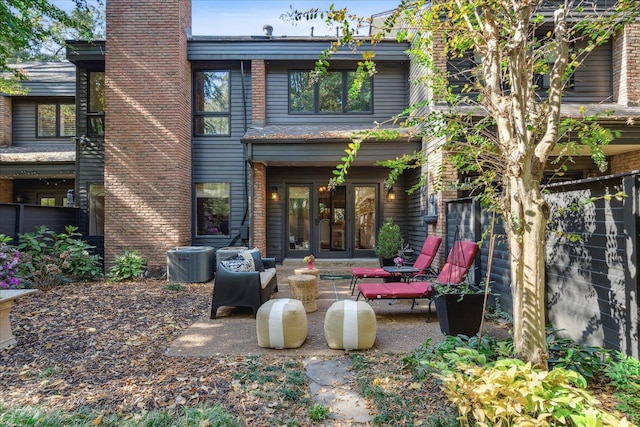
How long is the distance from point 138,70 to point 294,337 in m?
7.78

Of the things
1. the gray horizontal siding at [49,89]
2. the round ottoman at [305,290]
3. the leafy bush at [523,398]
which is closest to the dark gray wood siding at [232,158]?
the round ottoman at [305,290]

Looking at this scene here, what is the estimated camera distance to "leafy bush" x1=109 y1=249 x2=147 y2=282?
792cm

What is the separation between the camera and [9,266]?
5.91 m

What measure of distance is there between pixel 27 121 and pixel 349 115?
10699 mm

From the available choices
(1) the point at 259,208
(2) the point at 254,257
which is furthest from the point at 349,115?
(2) the point at 254,257

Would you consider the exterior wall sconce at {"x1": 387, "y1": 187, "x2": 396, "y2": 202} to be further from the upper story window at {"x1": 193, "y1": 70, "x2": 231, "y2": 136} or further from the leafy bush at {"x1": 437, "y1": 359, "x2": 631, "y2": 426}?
the leafy bush at {"x1": 437, "y1": 359, "x2": 631, "y2": 426}

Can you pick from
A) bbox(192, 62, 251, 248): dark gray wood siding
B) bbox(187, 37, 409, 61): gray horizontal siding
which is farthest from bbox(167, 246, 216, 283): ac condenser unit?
bbox(187, 37, 409, 61): gray horizontal siding

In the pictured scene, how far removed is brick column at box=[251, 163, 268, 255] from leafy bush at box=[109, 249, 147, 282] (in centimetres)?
261

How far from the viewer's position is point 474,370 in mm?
2104

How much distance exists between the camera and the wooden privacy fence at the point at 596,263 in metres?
2.77

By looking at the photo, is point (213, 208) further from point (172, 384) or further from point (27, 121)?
point (27, 121)

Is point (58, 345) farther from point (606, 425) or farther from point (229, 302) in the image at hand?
point (606, 425)

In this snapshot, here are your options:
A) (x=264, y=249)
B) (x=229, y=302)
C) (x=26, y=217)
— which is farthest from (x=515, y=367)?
(x=26, y=217)

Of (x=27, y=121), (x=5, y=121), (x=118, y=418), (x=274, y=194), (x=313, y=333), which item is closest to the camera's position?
(x=118, y=418)
